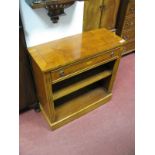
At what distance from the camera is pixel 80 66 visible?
1.35 meters

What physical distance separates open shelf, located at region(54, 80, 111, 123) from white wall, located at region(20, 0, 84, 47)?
0.70m

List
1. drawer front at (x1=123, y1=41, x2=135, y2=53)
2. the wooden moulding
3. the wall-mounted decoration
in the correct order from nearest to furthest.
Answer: the wall-mounted decoration, the wooden moulding, drawer front at (x1=123, y1=41, x2=135, y2=53)

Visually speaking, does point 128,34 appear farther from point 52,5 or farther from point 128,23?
point 52,5

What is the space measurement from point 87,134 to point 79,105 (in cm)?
32

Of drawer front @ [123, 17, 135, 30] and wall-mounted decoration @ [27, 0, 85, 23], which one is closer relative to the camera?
wall-mounted decoration @ [27, 0, 85, 23]

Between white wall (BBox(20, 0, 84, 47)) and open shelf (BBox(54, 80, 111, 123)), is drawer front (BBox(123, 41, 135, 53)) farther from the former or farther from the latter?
white wall (BBox(20, 0, 84, 47))

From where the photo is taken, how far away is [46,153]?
1434mm

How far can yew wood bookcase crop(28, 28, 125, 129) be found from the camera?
1.26 m

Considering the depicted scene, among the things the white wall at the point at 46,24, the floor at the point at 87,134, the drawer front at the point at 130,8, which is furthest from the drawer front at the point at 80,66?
the drawer front at the point at 130,8

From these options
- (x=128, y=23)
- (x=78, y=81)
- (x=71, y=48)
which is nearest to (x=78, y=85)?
(x=78, y=81)

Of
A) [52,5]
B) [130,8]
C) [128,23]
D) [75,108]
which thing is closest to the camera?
[52,5]

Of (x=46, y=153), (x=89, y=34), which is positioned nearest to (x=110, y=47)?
(x=89, y=34)

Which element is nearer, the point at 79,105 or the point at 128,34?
the point at 79,105

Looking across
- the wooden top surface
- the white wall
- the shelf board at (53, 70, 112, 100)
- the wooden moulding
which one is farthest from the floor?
the white wall
